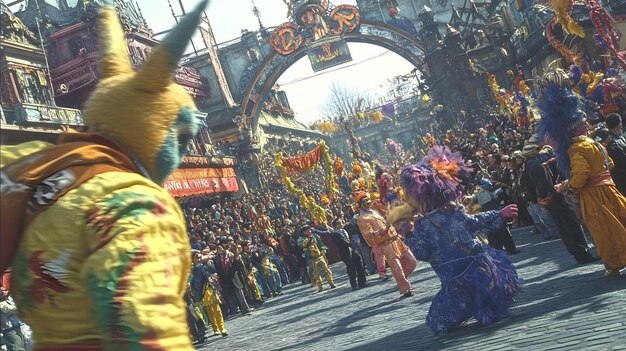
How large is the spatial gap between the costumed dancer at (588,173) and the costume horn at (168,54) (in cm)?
569

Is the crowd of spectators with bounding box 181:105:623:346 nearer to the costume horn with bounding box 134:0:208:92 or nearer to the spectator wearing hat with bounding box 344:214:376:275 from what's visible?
the spectator wearing hat with bounding box 344:214:376:275

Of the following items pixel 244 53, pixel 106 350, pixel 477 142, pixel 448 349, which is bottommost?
pixel 448 349

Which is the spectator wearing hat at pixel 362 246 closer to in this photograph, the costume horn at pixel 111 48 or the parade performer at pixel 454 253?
the parade performer at pixel 454 253

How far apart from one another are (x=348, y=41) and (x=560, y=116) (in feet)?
109

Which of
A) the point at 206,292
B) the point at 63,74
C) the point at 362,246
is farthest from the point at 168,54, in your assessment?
the point at 63,74

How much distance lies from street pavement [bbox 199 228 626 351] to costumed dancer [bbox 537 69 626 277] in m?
0.36

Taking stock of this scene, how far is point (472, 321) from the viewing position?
675cm

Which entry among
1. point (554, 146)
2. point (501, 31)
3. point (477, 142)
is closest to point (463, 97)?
point (501, 31)

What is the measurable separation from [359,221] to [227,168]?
28385 mm

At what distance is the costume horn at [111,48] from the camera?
2258 millimetres

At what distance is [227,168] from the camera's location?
128 ft

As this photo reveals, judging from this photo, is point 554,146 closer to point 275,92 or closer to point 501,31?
point 501,31

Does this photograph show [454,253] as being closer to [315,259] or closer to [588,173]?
[588,173]

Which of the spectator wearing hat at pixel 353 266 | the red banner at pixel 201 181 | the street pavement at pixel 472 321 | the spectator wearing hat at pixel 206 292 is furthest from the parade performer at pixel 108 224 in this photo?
the red banner at pixel 201 181
